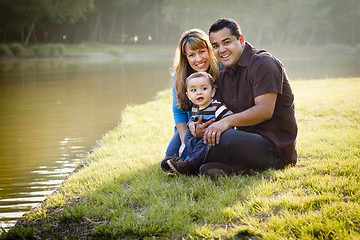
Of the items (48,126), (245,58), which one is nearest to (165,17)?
(48,126)

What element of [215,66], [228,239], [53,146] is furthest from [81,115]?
[228,239]

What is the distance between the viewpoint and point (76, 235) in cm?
298

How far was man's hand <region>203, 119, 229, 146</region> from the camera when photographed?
3701 mm

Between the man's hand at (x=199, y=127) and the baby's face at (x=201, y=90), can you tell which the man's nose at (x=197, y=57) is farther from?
the man's hand at (x=199, y=127)

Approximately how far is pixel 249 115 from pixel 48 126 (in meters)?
6.28

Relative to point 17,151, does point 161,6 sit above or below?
above

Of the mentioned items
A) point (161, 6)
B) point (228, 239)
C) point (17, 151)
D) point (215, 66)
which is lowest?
point (17, 151)

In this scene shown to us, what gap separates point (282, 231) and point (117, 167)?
261 cm

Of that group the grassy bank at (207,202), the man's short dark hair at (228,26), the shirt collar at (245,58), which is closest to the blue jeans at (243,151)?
the grassy bank at (207,202)

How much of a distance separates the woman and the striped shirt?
0.32 metres

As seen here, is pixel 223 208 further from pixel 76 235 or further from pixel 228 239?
pixel 76 235

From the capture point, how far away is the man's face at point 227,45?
394 centimetres

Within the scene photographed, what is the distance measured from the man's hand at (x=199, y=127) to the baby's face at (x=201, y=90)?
182 millimetres

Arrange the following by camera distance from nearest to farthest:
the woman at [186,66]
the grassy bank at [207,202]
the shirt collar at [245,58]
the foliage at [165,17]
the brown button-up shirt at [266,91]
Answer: the grassy bank at [207,202]
the brown button-up shirt at [266,91]
the shirt collar at [245,58]
the woman at [186,66]
the foliage at [165,17]
